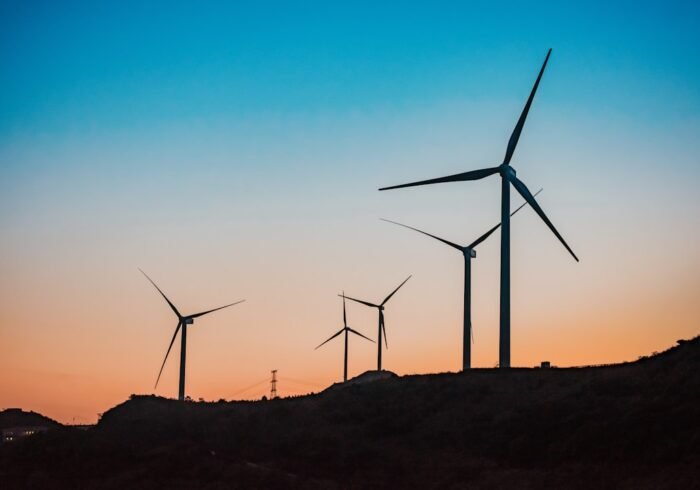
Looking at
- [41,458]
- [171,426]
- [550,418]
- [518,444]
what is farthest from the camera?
[171,426]

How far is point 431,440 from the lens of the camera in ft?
239

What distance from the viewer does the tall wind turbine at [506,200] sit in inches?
3051

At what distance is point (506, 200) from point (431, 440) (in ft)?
71.6

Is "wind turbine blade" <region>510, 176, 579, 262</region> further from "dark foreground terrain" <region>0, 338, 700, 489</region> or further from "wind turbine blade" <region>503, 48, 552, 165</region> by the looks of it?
"dark foreground terrain" <region>0, 338, 700, 489</region>

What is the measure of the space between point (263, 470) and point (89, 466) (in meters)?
16.8

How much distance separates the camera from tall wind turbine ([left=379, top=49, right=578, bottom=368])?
254 feet

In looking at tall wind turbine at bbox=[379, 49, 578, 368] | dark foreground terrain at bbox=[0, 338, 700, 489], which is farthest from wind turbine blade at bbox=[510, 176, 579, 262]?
dark foreground terrain at bbox=[0, 338, 700, 489]

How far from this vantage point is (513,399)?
78375 millimetres

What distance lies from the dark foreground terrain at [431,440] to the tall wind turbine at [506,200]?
544 centimetres

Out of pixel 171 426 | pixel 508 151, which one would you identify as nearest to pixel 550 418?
pixel 508 151

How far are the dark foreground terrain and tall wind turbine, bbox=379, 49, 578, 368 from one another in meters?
5.44

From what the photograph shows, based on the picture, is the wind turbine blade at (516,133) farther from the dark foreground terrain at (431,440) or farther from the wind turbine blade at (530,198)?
the dark foreground terrain at (431,440)

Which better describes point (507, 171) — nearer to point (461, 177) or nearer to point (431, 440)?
point (461, 177)

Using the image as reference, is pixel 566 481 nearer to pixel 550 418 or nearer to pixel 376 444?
pixel 550 418
